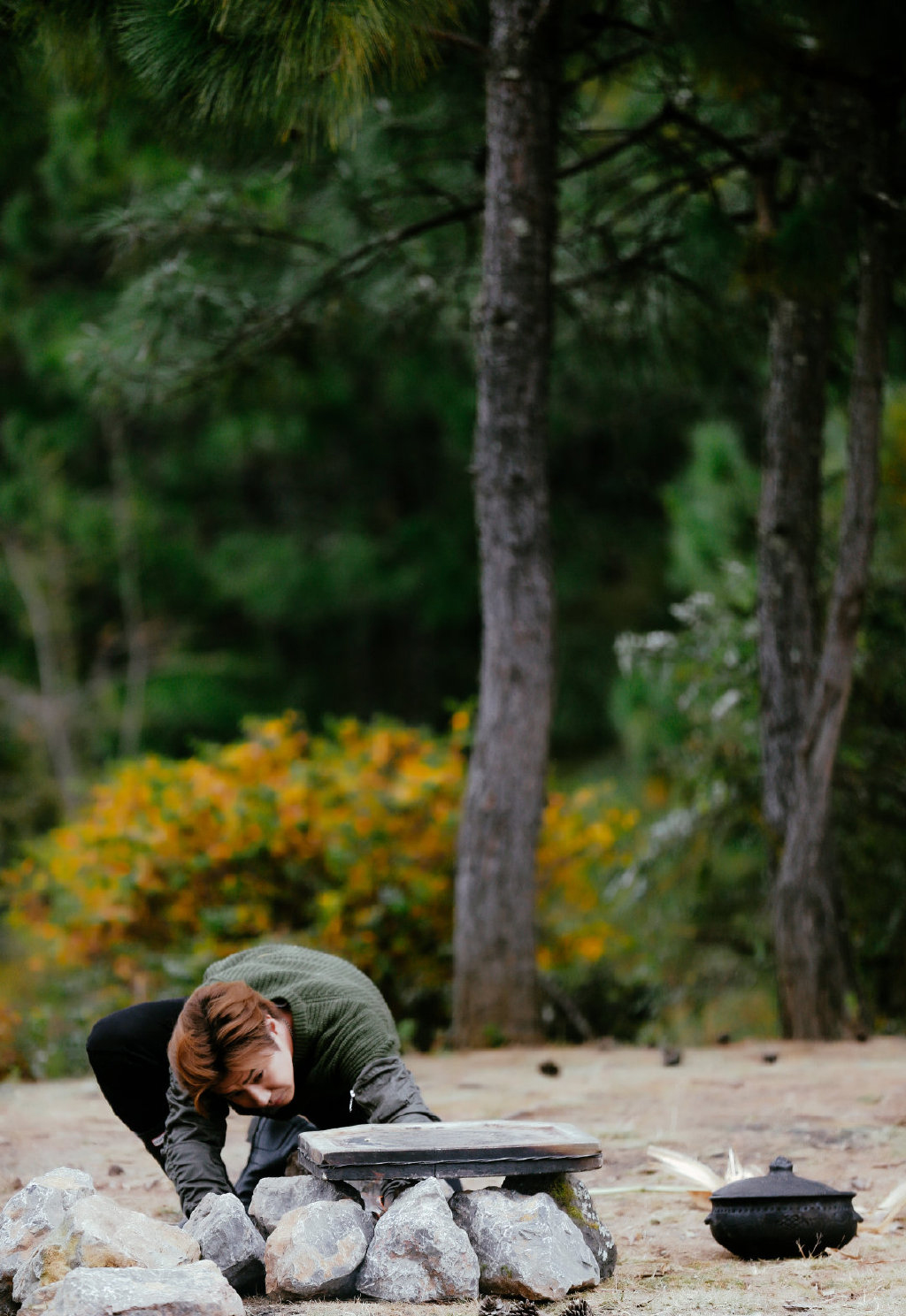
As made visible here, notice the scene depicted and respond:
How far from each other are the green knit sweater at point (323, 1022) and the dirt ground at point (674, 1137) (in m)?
0.56

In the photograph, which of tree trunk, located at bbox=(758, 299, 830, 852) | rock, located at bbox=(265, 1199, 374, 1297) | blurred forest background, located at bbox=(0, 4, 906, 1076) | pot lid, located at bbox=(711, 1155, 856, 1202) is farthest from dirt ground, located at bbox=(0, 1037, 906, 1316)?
tree trunk, located at bbox=(758, 299, 830, 852)

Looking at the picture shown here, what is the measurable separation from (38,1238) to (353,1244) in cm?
62

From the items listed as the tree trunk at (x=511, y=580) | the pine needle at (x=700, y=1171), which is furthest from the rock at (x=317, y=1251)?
the tree trunk at (x=511, y=580)

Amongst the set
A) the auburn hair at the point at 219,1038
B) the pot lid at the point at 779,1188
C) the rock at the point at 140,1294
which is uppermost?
the auburn hair at the point at 219,1038

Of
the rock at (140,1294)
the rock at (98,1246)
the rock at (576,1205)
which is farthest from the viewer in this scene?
the rock at (576,1205)

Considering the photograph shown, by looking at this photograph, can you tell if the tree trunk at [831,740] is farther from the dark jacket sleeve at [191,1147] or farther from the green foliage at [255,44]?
the dark jacket sleeve at [191,1147]

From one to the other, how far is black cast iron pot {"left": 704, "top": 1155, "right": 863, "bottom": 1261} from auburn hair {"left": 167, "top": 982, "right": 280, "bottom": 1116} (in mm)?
1106

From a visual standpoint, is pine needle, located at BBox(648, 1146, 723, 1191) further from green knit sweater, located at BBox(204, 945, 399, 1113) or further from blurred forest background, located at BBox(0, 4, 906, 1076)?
blurred forest background, located at BBox(0, 4, 906, 1076)

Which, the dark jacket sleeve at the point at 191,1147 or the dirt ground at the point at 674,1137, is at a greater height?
the dark jacket sleeve at the point at 191,1147

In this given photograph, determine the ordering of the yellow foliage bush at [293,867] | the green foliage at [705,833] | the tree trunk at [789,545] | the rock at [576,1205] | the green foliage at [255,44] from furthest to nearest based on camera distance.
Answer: the green foliage at [705,833]
the yellow foliage bush at [293,867]
the tree trunk at [789,545]
the green foliage at [255,44]
the rock at [576,1205]

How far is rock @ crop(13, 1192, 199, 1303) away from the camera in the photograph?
2.47 metres

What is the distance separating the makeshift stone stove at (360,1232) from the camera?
2537 mm

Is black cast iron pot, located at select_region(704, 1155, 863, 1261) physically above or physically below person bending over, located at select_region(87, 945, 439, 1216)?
below

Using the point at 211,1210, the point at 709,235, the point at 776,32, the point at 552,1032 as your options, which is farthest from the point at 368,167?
the point at 211,1210
